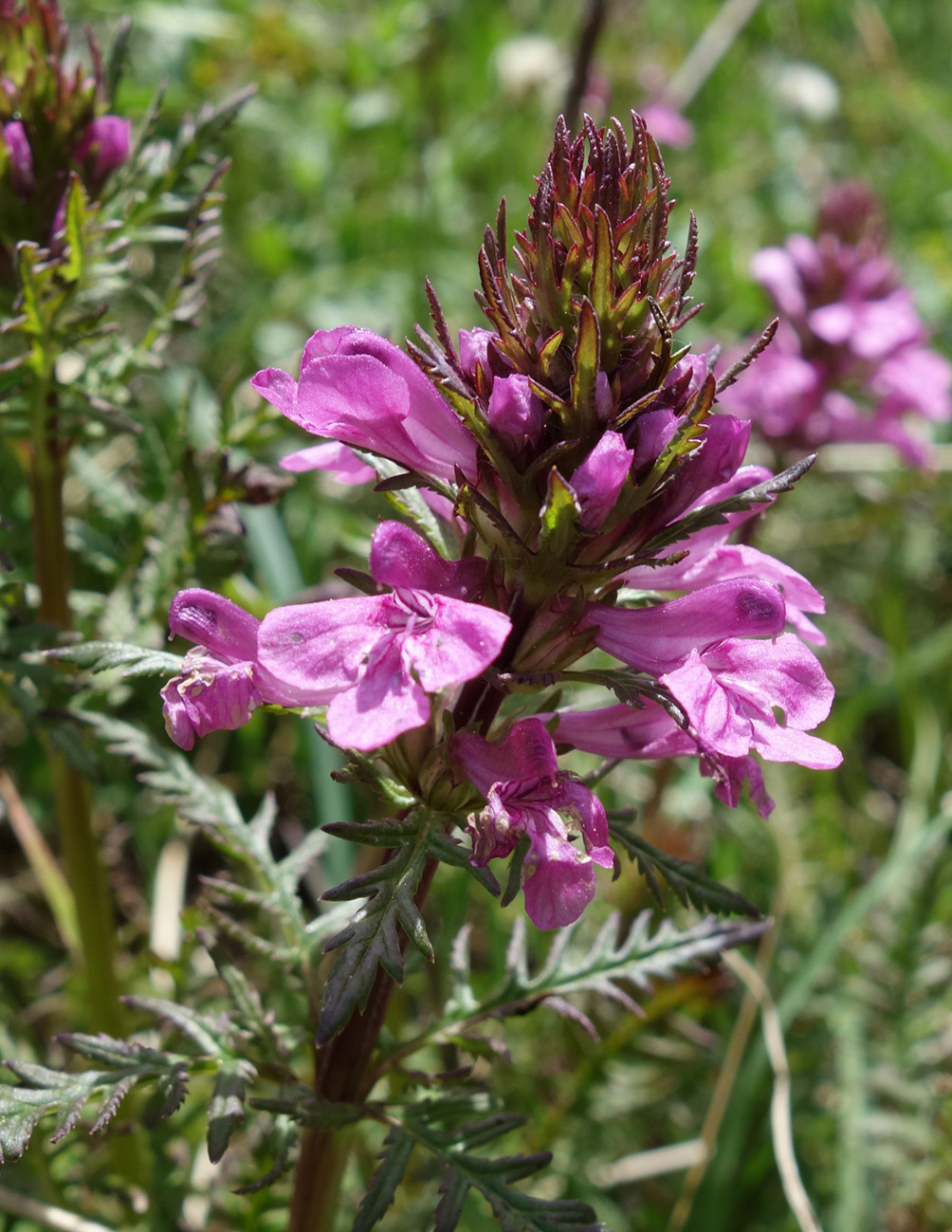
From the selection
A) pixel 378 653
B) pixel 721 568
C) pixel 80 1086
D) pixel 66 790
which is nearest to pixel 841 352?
pixel 721 568

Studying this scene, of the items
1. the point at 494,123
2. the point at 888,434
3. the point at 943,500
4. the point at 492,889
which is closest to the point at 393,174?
the point at 494,123

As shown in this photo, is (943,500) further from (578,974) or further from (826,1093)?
(578,974)

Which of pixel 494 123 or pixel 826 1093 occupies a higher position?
pixel 494 123

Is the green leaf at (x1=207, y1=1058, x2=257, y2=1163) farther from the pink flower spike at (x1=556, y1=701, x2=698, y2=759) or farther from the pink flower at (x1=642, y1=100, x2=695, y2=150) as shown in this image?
the pink flower at (x1=642, y1=100, x2=695, y2=150)

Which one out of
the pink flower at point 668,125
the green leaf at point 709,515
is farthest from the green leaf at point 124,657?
the pink flower at point 668,125

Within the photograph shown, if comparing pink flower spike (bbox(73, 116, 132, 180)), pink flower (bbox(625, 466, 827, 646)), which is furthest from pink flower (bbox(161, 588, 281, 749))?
pink flower spike (bbox(73, 116, 132, 180))
